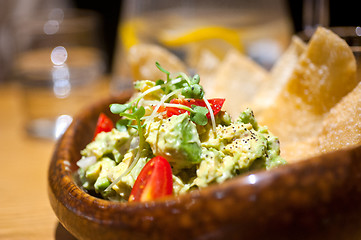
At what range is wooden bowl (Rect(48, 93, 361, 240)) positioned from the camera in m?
0.63

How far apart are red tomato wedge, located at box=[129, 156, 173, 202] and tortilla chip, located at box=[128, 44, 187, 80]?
0.87 metres

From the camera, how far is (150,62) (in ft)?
5.53

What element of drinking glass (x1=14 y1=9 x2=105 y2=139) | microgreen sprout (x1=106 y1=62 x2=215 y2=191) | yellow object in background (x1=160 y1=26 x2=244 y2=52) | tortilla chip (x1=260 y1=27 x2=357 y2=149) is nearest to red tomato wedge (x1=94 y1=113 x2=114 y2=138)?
microgreen sprout (x1=106 y1=62 x2=215 y2=191)

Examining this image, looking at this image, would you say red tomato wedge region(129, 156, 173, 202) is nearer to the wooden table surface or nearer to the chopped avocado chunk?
the chopped avocado chunk

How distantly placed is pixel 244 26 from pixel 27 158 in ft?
4.84

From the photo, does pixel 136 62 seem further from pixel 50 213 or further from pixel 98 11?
pixel 98 11

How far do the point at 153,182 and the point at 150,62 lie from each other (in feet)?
3.22

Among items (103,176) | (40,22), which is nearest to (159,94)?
(103,176)

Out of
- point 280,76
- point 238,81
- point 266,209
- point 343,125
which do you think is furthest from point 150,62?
point 266,209

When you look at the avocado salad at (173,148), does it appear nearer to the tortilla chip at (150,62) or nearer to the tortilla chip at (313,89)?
the tortilla chip at (313,89)

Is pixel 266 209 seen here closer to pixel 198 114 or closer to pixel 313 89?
pixel 198 114

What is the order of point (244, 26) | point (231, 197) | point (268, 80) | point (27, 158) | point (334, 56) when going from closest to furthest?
point (231, 197) < point (334, 56) < point (268, 80) < point (27, 158) < point (244, 26)

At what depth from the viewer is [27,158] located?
188cm

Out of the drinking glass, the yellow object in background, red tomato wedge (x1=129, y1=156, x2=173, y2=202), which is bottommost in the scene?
the drinking glass
